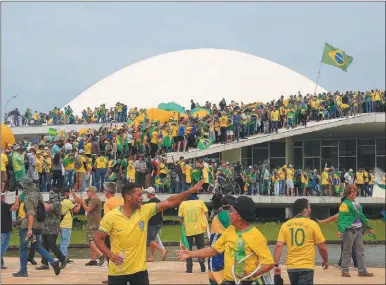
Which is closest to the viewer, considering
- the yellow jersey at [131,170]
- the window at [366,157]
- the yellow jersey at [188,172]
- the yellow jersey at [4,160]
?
the yellow jersey at [4,160]

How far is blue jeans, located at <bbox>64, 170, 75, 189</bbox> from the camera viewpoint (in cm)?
2403

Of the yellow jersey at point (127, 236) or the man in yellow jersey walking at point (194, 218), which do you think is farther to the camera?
the man in yellow jersey walking at point (194, 218)

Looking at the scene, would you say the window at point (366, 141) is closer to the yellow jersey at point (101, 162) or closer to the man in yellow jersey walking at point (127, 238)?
the yellow jersey at point (101, 162)

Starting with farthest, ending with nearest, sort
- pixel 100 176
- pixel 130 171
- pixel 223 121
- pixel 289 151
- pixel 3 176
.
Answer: pixel 289 151 < pixel 223 121 < pixel 100 176 < pixel 130 171 < pixel 3 176

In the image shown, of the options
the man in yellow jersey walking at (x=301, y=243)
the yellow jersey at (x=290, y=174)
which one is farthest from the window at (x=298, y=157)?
the man in yellow jersey walking at (x=301, y=243)

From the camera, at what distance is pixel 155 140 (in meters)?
28.1

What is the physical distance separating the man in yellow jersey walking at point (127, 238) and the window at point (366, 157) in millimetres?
32829

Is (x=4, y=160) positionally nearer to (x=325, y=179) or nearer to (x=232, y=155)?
Result: (x=325, y=179)

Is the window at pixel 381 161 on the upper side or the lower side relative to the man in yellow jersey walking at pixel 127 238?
upper

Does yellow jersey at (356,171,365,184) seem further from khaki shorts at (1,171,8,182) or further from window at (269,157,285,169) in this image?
khaki shorts at (1,171,8,182)

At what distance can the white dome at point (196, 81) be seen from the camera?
61562 millimetres

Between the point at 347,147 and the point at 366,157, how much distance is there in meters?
1.12

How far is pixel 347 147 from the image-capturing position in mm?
40219

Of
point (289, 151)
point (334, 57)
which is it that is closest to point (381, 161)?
point (289, 151)
